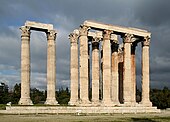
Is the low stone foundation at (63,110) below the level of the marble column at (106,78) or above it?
below

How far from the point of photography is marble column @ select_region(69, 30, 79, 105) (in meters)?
82.8

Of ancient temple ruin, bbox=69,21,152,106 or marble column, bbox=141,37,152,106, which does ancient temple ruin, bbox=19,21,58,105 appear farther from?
marble column, bbox=141,37,152,106

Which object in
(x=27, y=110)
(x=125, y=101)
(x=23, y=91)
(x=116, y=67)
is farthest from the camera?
(x=116, y=67)

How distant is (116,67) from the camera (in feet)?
298

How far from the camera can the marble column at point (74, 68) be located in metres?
82.8

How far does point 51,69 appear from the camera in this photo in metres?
80.8

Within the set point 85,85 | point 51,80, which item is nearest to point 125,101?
point 85,85

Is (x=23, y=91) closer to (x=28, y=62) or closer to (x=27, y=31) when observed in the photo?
(x=28, y=62)

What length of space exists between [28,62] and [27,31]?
277 inches

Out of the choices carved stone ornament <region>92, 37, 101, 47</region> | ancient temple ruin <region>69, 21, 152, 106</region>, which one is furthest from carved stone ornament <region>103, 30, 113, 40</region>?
carved stone ornament <region>92, 37, 101, 47</region>

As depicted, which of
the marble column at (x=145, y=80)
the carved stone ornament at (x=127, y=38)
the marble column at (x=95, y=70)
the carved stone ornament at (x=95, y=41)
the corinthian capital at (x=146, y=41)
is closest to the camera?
the carved stone ornament at (x=127, y=38)

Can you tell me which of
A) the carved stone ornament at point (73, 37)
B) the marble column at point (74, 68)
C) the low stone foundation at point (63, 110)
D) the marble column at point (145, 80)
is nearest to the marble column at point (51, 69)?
the marble column at point (74, 68)

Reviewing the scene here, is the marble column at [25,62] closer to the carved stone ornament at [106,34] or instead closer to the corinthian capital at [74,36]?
the corinthian capital at [74,36]

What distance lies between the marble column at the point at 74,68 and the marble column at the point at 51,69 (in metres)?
4.84
